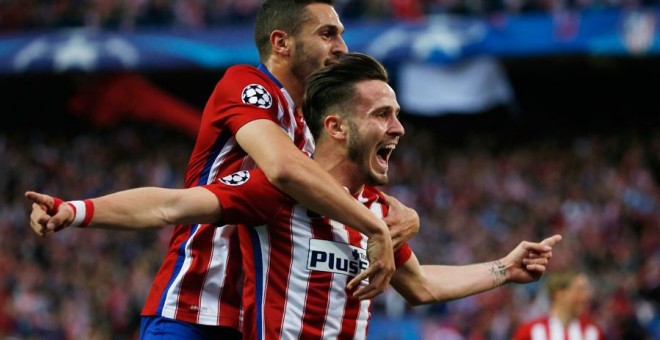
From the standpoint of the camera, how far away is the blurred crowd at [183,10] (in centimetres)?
1717

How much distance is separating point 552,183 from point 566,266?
3025 mm

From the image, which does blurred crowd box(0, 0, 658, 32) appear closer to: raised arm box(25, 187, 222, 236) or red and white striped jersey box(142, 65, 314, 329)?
red and white striped jersey box(142, 65, 314, 329)

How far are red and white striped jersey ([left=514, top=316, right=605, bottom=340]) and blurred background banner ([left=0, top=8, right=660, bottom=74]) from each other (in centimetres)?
853

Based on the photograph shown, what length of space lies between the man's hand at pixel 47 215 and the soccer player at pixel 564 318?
5.39 metres

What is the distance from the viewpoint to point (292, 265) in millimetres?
3588

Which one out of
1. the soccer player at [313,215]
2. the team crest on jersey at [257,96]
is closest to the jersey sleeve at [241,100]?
the team crest on jersey at [257,96]

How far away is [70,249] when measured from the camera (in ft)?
58.8

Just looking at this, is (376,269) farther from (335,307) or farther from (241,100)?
(241,100)

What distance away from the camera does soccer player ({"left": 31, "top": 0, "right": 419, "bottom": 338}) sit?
3963 millimetres

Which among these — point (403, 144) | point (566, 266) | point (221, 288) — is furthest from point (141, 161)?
point (221, 288)

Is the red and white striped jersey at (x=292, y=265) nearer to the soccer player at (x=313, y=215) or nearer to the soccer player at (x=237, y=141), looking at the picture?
the soccer player at (x=313, y=215)

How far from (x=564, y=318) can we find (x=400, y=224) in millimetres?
4637

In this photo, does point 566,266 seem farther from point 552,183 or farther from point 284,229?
point 284,229

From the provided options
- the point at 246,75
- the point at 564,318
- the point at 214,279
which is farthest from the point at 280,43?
the point at 564,318
